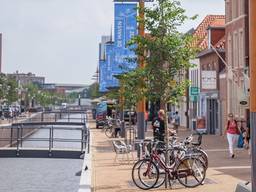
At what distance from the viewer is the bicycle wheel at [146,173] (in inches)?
570

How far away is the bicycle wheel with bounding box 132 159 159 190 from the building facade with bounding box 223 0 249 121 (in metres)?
19.6

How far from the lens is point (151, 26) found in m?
15.5

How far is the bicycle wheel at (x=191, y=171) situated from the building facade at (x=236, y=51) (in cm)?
1895

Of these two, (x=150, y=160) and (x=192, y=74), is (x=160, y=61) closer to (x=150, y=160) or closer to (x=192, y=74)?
(x=150, y=160)

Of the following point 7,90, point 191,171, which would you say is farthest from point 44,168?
point 7,90

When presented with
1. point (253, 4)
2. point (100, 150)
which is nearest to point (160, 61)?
point (253, 4)

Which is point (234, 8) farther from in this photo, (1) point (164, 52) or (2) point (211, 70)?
(1) point (164, 52)

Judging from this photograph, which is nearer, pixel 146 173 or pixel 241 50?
pixel 146 173

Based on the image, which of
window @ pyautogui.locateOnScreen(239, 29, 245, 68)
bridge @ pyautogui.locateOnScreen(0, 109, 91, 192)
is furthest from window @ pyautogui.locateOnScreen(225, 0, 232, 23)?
bridge @ pyautogui.locateOnScreen(0, 109, 91, 192)

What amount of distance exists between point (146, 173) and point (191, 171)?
3.75 ft

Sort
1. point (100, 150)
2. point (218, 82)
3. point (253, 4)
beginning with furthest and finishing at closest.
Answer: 1. point (218, 82)
2. point (100, 150)
3. point (253, 4)

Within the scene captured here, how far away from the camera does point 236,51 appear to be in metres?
36.6

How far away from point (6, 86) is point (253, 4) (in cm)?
9712

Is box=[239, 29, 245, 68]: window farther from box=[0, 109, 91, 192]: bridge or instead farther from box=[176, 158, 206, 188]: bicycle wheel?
box=[176, 158, 206, 188]: bicycle wheel
